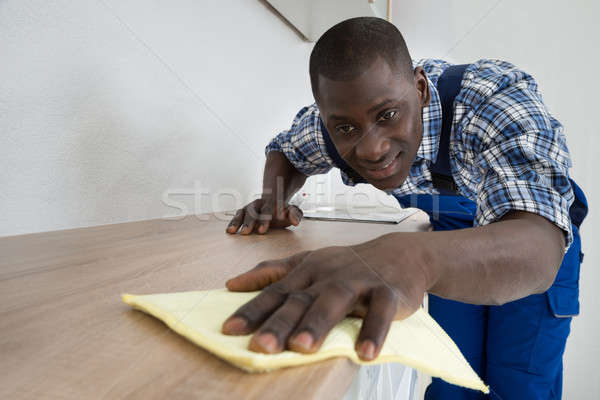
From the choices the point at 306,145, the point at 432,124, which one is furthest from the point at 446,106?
the point at 306,145

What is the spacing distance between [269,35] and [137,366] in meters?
1.37

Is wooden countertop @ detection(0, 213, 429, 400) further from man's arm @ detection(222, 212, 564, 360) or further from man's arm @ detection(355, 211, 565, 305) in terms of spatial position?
man's arm @ detection(355, 211, 565, 305)

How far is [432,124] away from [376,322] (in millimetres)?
544

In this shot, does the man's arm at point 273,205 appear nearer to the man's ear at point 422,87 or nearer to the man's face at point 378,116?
the man's face at point 378,116

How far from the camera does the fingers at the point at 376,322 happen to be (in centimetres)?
21

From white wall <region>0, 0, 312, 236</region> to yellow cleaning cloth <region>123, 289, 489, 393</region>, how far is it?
0.47 meters

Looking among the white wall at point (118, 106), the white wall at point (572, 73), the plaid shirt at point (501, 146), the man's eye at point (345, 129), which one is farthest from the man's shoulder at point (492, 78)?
the white wall at point (572, 73)

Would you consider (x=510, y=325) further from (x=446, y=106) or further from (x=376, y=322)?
(x=376, y=322)

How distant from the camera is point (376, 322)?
23cm

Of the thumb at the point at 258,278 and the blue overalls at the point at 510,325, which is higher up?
the thumb at the point at 258,278

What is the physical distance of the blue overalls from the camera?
0.72 meters

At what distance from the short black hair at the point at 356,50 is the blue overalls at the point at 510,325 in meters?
0.13

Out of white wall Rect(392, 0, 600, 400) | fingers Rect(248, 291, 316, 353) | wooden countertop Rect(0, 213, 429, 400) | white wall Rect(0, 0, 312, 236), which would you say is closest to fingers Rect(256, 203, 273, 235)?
wooden countertop Rect(0, 213, 429, 400)

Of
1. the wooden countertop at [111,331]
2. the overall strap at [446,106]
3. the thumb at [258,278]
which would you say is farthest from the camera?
the overall strap at [446,106]
